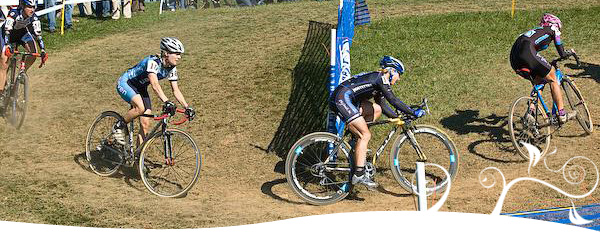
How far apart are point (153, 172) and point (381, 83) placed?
354 cm

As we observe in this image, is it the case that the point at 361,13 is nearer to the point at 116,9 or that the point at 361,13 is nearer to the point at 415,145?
the point at 415,145

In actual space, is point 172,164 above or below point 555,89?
below

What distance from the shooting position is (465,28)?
1714 centimetres

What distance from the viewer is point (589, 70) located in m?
14.4

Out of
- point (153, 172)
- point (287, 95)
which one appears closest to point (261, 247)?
point (153, 172)

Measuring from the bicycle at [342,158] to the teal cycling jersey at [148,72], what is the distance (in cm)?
206

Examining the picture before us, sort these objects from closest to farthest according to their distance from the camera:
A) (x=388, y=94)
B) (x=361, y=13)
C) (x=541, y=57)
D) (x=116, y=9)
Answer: (x=388, y=94), (x=541, y=57), (x=361, y=13), (x=116, y=9)

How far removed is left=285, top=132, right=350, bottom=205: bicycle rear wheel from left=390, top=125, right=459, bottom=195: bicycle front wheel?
723mm

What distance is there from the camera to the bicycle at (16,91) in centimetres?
1393

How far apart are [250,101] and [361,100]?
341 cm

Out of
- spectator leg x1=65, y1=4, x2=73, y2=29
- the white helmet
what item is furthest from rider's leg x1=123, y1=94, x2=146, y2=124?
spectator leg x1=65, y1=4, x2=73, y2=29

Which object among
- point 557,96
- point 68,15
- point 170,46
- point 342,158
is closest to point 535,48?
point 557,96

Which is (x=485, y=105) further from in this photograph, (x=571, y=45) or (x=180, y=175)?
(x=180, y=175)

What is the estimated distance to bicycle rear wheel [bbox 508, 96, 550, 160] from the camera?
1184 centimetres
